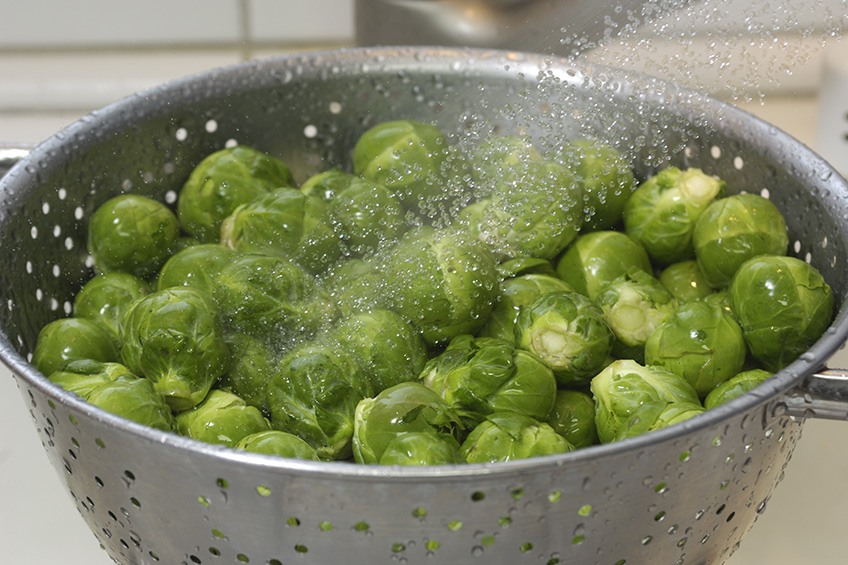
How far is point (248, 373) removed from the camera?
1.02 metres

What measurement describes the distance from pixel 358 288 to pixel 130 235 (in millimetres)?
325

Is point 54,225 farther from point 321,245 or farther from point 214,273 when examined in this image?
point 321,245

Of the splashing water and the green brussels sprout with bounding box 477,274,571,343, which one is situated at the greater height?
the splashing water

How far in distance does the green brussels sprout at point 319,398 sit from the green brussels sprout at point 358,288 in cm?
11

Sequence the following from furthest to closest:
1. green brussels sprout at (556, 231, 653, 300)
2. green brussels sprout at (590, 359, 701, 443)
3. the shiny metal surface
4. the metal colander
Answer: the shiny metal surface
green brussels sprout at (556, 231, 653, 300)
green brussels sprout at (590, 359, 701, 443)
the metal colander

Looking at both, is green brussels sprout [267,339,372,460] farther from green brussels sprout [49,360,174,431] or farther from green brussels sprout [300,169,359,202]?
green brussels sprout [300,169,359,202]

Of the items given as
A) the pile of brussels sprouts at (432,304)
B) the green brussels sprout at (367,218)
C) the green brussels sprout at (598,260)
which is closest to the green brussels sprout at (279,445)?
the pile of brussels sprouts at (432,304)

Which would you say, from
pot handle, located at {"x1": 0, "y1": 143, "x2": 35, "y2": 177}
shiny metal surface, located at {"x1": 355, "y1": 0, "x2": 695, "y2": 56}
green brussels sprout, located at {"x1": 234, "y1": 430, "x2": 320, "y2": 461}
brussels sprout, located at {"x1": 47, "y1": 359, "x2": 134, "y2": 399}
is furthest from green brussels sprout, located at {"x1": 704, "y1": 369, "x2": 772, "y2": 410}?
pot handle, located at {"x1": 0, "y1": 143, "x2": 35, "y2": 177}

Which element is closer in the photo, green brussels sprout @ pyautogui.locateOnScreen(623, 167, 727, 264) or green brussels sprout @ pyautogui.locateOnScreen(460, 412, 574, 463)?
green brussels sprout @ pyautogui.locateOnScreen(460, 412, 574, 463)

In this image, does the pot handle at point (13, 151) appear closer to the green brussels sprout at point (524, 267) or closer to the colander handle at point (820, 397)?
the green brussels sprout at point (524, 267)

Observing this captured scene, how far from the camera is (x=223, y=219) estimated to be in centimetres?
124

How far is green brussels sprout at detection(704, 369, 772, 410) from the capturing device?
3.06 ft

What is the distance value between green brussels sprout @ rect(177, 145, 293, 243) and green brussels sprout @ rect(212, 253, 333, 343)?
17 cm

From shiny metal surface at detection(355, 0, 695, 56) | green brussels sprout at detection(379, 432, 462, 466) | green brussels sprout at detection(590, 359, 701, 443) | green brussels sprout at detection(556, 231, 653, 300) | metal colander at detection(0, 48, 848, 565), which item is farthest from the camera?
shiny metal surface at detection(355, 0, 695, 56)
